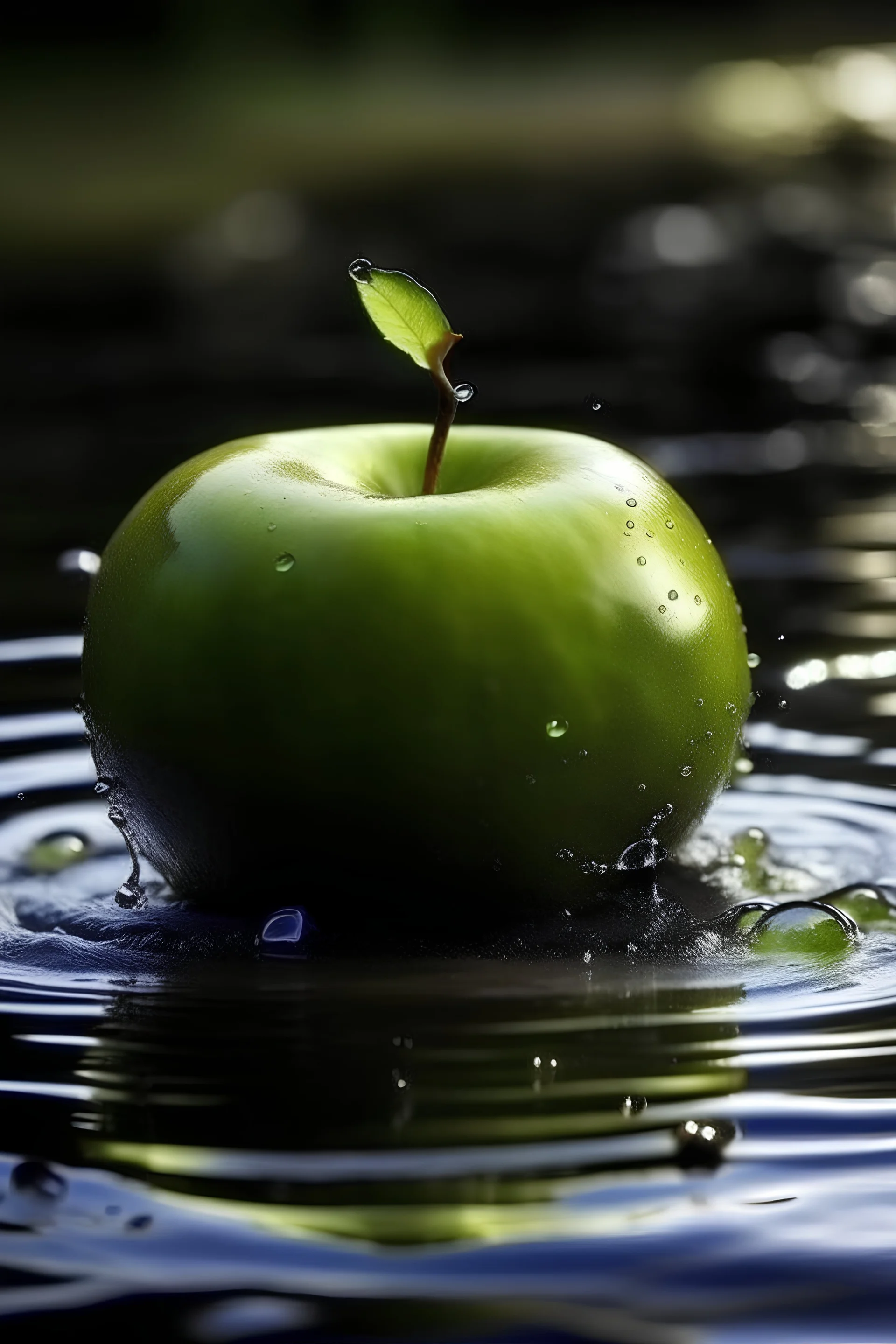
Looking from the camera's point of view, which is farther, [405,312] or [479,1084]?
[405,312]

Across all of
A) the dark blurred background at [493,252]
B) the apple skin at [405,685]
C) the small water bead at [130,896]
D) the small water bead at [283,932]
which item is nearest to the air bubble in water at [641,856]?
the apple skin at [405,685]

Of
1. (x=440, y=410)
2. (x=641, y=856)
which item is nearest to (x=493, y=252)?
(x=440, y=410)

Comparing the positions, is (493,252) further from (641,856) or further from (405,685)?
(405,685)

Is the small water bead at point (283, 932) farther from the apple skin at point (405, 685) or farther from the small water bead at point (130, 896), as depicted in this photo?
the small water bead at point (130, 896)

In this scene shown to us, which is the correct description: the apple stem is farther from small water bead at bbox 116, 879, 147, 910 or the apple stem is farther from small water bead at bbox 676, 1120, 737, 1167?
small water bead at bbox 676, 1120, 737, 1167

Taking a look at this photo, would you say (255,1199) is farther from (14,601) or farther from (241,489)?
(14,601)

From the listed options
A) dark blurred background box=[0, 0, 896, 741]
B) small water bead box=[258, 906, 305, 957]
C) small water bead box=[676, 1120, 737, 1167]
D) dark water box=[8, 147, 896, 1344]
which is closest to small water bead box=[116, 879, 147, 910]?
dark water box=[8, 147, 896, 1344]
